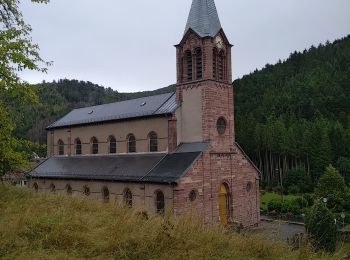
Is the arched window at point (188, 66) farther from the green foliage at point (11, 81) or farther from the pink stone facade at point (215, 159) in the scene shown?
the green foliage at point (11, 81)

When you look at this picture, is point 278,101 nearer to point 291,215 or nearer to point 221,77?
point 291,215

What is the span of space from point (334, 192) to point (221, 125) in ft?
64.8

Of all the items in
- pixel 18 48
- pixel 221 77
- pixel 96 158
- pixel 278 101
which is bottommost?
pixel 96 158

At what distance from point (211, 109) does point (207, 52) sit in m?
4.00

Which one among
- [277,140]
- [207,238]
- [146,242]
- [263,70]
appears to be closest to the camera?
[146,242]

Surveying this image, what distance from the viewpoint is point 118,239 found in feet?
25.3

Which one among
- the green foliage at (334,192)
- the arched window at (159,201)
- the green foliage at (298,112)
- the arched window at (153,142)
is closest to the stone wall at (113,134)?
the arched window at (153,142)

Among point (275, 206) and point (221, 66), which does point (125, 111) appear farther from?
point (275, 206)

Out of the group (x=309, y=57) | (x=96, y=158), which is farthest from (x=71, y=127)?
(x=309, y=57)

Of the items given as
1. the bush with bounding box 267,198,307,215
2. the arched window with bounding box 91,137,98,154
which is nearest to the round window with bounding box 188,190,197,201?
the arched window with bounding box 91,137,98,154

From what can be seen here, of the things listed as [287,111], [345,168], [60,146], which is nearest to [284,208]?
[60,146]

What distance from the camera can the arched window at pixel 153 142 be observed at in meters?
28.9

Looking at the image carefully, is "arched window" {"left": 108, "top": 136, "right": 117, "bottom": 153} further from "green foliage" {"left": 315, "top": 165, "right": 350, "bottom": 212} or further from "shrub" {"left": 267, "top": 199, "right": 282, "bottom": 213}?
"green foliage" {"left": 315, "top": 165, "right": 350, "bottom": 212}

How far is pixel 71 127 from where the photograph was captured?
37719mm
